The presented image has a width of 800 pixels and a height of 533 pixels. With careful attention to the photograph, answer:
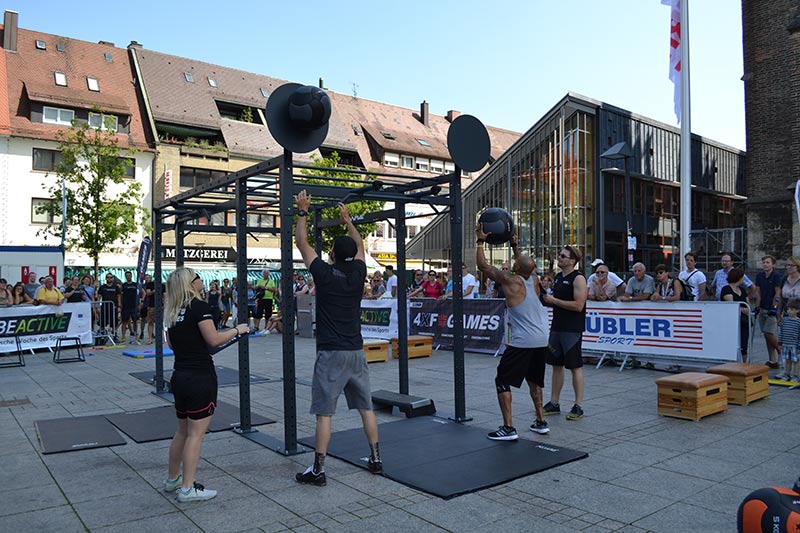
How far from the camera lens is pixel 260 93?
44.1 meters

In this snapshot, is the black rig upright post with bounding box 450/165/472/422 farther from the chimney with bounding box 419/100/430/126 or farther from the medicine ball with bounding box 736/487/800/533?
the chimney with bounding box 419/100/430/126

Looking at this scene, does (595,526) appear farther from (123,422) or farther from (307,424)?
(123,422)

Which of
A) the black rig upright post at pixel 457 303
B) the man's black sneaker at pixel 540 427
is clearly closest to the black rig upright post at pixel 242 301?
the black rig upright post at pixel 457 303

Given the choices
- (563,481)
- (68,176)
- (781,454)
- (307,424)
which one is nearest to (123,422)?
(307,424)

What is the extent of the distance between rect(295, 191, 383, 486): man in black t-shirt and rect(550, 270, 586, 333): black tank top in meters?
2.88

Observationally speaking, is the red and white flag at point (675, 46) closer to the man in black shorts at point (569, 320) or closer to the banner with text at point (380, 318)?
the banner with text at point (380, 318)

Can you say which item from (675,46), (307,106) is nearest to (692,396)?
(307,106)

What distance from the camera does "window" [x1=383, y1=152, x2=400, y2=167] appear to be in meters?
47.7

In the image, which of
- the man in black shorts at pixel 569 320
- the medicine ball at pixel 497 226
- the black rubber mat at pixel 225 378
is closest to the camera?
the medicine ball at pixel 497 226

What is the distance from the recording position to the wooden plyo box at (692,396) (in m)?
7.13

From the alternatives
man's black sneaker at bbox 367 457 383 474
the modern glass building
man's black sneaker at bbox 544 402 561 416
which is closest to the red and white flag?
the modern glass building

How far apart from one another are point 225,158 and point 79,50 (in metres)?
10.9

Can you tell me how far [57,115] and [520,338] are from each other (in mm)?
36160

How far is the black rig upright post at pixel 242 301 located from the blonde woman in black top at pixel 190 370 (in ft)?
6.13
